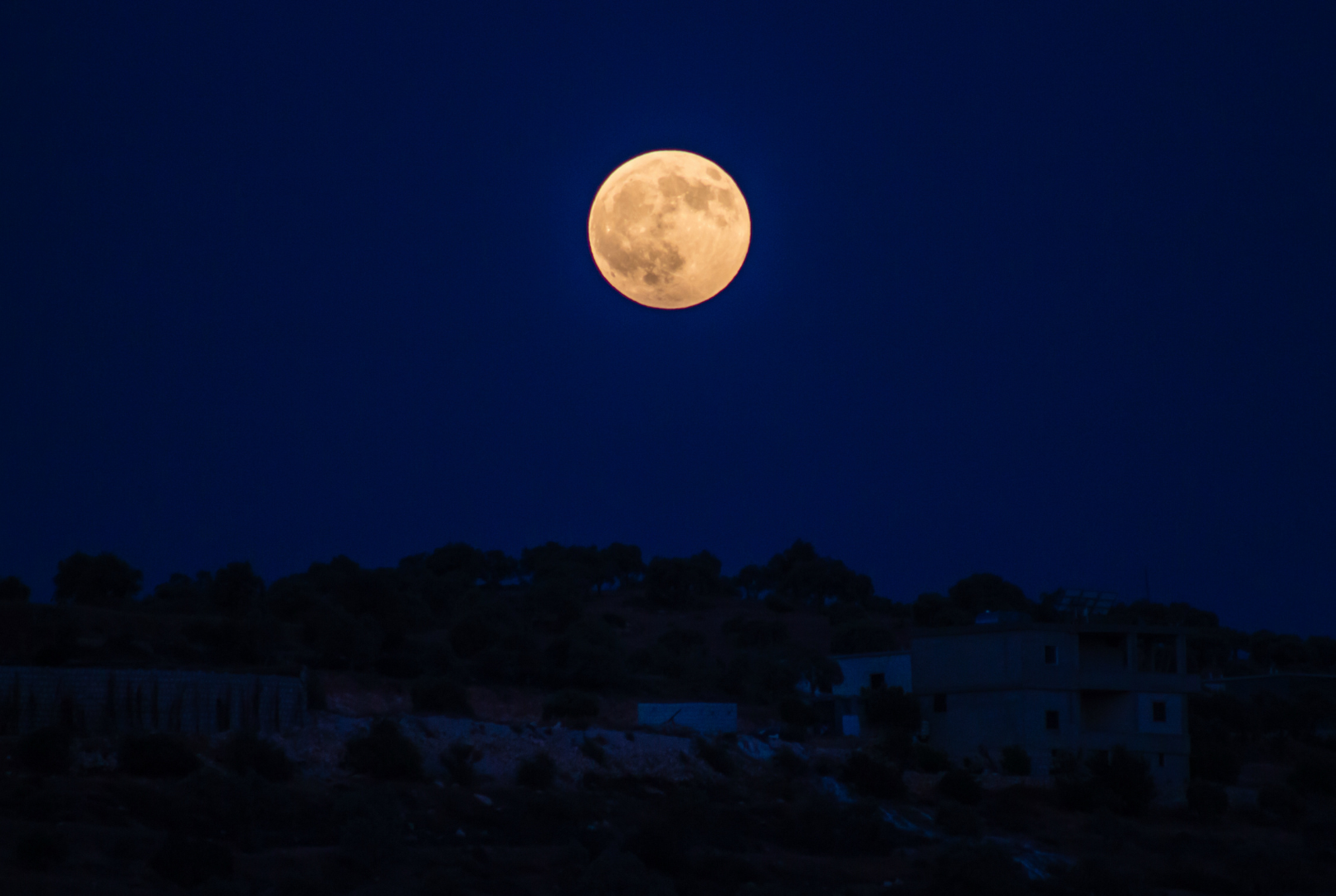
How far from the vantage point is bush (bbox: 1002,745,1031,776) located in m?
51.9

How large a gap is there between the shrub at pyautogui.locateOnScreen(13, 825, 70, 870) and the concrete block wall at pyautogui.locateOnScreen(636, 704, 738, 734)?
1293 inches

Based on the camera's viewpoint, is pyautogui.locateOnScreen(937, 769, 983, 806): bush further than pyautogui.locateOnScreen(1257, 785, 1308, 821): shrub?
No

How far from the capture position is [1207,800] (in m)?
49.9

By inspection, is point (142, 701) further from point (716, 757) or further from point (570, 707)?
point (570, 707)

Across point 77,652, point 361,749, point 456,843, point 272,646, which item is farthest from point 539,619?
point 456,843

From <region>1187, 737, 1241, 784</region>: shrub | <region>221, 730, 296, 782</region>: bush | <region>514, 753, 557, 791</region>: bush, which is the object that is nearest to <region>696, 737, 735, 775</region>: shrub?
<region>514, 753, 557, 791</region>: bush

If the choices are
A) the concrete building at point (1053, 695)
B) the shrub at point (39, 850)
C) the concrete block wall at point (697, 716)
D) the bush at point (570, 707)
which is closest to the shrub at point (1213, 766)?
the concrete building at point (1053, 695)

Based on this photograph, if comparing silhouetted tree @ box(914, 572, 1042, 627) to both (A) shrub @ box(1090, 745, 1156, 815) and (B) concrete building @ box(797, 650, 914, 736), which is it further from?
(A) shrub @ box(1090, 745, 1156, 815)

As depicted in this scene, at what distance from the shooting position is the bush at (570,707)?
5997 cm

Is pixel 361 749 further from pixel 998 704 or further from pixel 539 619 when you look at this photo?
pixel 539 619

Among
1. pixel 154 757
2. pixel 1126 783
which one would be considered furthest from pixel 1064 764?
pixel 154 757

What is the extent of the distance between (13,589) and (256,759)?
42696 mm

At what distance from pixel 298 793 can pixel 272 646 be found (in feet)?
102

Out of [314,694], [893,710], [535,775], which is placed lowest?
[535,775]
